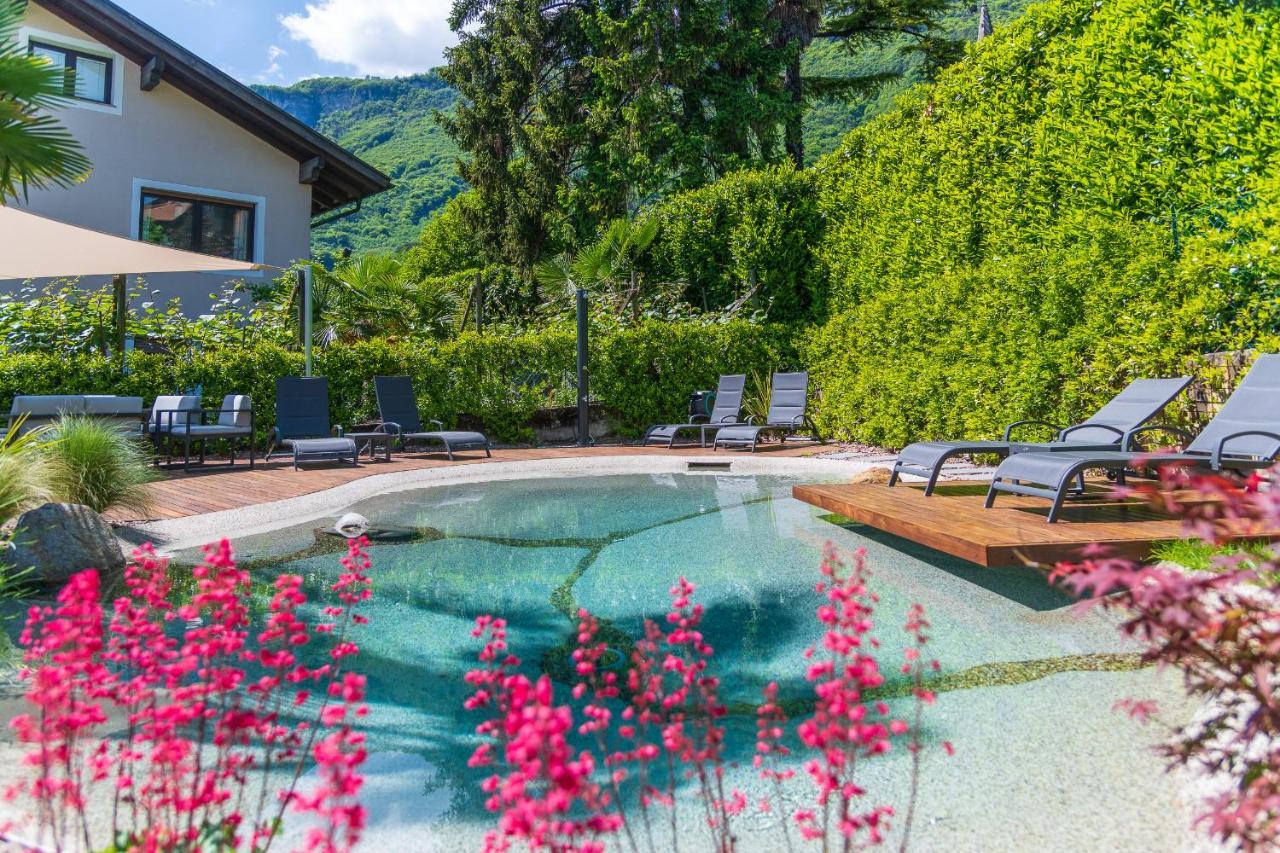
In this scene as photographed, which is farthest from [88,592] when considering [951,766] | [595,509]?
[595,509]

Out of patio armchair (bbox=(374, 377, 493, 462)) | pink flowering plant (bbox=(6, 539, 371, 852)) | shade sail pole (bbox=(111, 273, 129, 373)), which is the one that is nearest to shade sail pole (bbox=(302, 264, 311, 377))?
patio armchair (bbox=(374, 377, 493, 462))

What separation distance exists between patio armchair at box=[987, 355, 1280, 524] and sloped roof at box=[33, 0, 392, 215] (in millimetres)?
14739

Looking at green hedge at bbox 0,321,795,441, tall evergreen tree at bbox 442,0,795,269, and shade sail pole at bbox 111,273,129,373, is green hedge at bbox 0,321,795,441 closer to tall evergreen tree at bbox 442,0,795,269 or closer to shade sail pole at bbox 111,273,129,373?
shade sail pole at bbox 111,273,129,373

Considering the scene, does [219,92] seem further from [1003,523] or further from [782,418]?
[1003,523]

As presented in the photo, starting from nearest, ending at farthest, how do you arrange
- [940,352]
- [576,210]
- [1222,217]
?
[1222,217] < [940,352] < [576,210]

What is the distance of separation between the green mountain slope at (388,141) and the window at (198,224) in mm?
7793

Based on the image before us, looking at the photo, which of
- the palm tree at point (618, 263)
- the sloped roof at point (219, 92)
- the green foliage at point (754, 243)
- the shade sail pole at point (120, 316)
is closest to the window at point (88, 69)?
the sloped roof at point (219, 92)

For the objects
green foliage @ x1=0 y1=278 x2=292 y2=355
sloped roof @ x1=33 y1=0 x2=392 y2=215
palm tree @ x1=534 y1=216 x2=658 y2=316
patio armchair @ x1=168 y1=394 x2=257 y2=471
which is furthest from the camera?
palm tree @ x1=534 y1=216 x2=658 y2=316

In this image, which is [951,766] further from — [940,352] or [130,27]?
[130,27]

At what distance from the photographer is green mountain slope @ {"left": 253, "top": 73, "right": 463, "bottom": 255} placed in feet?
120

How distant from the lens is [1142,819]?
2510 millimetres

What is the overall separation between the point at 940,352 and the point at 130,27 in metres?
14.0

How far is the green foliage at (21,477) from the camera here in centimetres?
515

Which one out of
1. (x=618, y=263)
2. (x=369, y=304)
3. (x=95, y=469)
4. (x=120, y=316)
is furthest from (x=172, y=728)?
(x=369, y=304)
